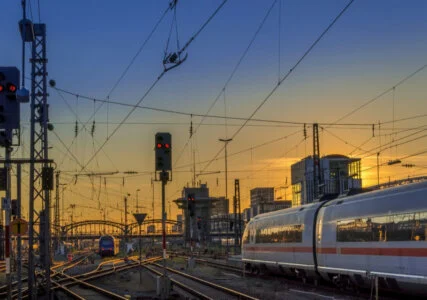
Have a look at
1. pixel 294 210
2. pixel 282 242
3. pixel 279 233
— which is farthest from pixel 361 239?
pixel 279 233

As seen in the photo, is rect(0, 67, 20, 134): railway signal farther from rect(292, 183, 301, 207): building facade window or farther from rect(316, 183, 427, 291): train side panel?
rect(292, 183, 301, 207): building facade window

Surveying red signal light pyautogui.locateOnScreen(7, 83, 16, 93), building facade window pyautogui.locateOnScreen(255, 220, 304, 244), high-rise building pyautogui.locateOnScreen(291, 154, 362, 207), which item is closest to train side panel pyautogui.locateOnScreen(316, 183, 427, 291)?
building facade window pyautogui.locateOnScreen(255, 220, 304, 244)

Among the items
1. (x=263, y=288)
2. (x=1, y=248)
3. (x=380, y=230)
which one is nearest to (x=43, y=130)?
(x=263, y=288)

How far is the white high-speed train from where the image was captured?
20297mm

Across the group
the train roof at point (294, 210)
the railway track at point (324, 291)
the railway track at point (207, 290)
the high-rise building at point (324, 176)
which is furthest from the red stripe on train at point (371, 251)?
the high-rise building at point (324, 176)

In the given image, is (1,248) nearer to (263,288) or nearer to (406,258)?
(263,288)

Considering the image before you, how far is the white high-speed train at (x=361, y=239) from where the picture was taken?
66.6 ft

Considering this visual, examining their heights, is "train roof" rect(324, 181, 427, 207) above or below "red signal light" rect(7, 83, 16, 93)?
below

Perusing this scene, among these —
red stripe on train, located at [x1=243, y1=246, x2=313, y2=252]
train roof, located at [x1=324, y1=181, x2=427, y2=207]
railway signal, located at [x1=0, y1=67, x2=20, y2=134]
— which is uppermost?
railway signal, located at [x1=0, y1=67, x2=20, y2=134]

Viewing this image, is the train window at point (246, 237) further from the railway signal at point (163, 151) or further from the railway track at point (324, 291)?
the railway signal at point (163, 151)

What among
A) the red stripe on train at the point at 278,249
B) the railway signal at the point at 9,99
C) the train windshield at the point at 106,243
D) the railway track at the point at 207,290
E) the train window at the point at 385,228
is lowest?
the train windshield at the point at 106,243

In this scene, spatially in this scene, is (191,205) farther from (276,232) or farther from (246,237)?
(246,237)

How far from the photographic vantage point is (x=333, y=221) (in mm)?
27281

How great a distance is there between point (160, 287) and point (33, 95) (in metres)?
9.78
